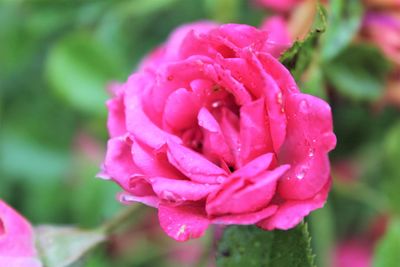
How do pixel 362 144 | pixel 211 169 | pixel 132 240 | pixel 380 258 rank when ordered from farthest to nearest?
pixel 132 240, pixel 362 144, pixel 380 258, pixel 211 169

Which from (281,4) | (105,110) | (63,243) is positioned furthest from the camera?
(105,110)

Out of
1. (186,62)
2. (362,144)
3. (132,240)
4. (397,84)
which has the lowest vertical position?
(132,240)

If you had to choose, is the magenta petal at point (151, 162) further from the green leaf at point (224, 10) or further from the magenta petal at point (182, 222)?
the green leaf at point (224, 10)

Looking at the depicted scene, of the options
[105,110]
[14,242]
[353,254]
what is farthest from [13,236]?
[353,254]

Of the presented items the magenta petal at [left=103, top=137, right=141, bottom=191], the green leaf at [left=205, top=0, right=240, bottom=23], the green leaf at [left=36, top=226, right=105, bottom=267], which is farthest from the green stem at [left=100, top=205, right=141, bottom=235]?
the green leaf at [left=205, top=0, right=240, bottom=23]

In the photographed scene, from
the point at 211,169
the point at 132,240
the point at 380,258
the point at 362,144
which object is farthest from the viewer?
the point at 132,240

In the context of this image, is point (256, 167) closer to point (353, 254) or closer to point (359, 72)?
point (359, 72)

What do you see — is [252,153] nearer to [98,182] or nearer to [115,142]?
[115,142]

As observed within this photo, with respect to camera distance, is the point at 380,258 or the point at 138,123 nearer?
the point at 138,123

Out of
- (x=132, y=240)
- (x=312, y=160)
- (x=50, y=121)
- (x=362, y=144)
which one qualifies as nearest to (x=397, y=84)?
(x=362, y=144)
